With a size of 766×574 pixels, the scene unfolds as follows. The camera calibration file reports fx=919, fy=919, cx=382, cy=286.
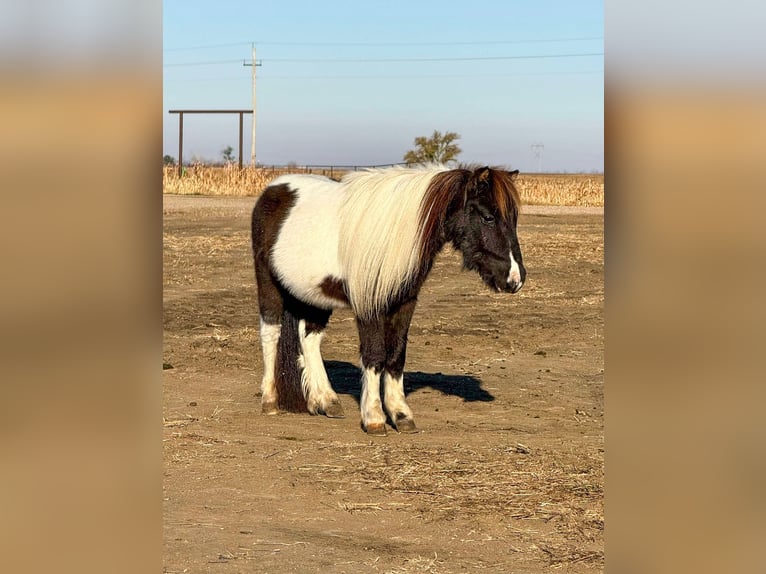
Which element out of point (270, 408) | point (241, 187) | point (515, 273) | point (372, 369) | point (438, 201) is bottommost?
point (270, 408)

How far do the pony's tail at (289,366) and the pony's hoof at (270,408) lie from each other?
6cm

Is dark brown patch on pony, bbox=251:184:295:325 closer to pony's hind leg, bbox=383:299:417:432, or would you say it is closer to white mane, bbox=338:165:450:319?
white mane, bbox=338:165:450:319

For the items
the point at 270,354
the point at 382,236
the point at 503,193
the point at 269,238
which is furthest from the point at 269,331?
the point at 503,193

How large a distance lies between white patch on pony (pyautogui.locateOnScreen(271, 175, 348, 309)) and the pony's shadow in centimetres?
136

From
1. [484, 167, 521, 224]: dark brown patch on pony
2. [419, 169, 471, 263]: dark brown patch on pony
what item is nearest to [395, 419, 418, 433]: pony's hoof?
[419, 169, 471, 263]: dark brown patch on pony

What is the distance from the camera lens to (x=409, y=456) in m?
5.66

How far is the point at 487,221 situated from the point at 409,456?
5.04 ft

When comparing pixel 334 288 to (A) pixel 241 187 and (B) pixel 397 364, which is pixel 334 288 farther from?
(A) pixel 241 187

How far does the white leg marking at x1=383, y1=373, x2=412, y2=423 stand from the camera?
20.5ft

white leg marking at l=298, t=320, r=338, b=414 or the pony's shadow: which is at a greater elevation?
white leg marking at l=298, t=320, r=338, b=414
